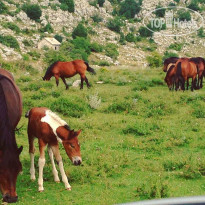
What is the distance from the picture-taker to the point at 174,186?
625 centimetres

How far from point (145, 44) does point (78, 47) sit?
19.2 meters

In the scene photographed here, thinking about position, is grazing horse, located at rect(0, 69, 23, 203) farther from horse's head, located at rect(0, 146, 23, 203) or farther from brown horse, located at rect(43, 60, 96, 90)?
brown horse, located at rect(43, 60, 96, 90)

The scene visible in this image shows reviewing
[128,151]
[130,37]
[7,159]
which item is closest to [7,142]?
[7,159]

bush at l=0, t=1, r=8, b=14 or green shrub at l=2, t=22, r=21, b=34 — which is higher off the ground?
bush at l=0, t=1, r=8, b=14

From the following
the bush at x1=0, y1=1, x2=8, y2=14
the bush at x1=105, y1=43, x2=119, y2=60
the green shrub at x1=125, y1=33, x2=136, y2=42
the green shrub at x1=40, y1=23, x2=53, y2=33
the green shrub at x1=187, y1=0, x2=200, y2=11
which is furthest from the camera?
the green shrub at x1=187, y1=0, x2=200, y2=11

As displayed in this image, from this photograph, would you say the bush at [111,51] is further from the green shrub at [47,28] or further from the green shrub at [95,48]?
the green shrub at [47,28]

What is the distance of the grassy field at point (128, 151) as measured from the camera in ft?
19.8

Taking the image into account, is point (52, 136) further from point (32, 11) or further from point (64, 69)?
point (32, 11)

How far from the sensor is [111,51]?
186ft

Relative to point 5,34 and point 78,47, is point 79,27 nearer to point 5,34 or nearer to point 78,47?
point 78,47

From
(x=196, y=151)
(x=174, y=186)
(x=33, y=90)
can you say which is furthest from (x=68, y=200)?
(x=33, y=90)

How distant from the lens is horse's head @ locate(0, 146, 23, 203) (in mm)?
4856

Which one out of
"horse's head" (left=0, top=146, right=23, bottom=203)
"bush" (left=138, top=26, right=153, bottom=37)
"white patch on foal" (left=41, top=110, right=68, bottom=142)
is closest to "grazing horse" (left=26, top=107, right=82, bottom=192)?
"white patch on foal" (left=41, top=110, right=68, bottom=142)

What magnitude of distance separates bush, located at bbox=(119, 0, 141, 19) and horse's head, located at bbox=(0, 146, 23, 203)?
3035 inches
